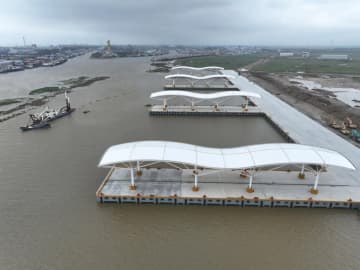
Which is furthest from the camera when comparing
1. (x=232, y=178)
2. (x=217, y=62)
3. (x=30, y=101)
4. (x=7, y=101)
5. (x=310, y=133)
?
(x=217, y=62)

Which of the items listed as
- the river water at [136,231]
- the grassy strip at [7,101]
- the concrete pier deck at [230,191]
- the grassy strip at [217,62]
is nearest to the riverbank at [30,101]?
the grassy strip at [7,101]

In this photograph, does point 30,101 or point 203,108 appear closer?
point 203,108

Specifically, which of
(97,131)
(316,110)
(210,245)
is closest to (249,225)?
(210,245)

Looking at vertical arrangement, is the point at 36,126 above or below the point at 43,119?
below

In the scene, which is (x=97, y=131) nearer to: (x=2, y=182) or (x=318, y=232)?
(x=2, y=182)

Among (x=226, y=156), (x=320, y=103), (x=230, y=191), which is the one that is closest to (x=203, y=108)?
(x=320, y=103)

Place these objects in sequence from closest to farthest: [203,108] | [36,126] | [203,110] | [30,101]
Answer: [36,126] → [203,110] → [203,108] → [30,101]

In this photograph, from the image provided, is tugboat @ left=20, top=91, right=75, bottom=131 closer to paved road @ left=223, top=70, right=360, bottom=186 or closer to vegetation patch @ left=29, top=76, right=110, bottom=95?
vegetation patch @ left=29, top=76, right=110, bottom=95

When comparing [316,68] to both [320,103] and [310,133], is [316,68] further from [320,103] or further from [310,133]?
[310,133]
